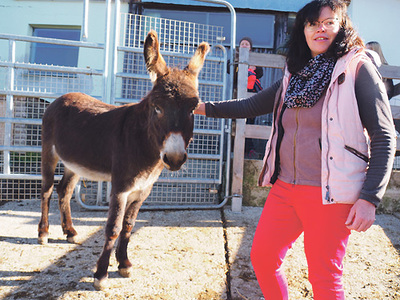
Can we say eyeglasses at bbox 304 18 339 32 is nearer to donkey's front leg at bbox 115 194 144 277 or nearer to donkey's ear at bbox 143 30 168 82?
donkey's ear at bbox 143 30 168 82

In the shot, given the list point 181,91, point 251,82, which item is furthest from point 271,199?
point 251,82

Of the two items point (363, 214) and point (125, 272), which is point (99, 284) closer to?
point (125, 272)

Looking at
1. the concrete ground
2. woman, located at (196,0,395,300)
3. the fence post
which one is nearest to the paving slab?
the concrete ground

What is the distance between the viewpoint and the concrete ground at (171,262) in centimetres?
225

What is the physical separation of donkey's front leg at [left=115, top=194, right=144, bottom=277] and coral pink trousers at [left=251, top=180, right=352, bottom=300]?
129 cm

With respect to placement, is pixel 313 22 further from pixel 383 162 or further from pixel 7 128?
pixel 7 128

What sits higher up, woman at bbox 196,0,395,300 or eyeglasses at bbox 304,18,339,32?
eyeglasses at bbox 304,18,339,32

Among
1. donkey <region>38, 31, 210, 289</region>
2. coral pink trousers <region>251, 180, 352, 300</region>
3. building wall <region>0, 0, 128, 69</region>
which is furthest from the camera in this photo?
building wall <region>0, 0, 128, 69</region>

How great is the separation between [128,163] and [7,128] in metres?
2.91

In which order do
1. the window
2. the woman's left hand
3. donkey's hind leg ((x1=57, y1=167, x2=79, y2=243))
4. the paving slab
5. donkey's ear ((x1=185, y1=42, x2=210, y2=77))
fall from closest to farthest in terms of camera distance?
the woman's left hand, the paving slab, donkey's ear ((x1=185, y1=42, x2=210, y2=77)), donkey's hind leg ((x1=57, y1=167, x2=79, y2=243)), the window

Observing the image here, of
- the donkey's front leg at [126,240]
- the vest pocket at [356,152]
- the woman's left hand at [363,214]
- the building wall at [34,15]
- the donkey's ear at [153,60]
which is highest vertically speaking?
the building wall at [34,15]

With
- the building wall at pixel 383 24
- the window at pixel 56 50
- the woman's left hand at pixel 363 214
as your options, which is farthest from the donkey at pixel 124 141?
the building wall at pixel 383 24

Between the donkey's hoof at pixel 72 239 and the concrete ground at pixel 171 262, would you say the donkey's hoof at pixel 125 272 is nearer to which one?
the concrete ground at pixel 171 262

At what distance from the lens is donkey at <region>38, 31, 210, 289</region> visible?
2.08 metres
